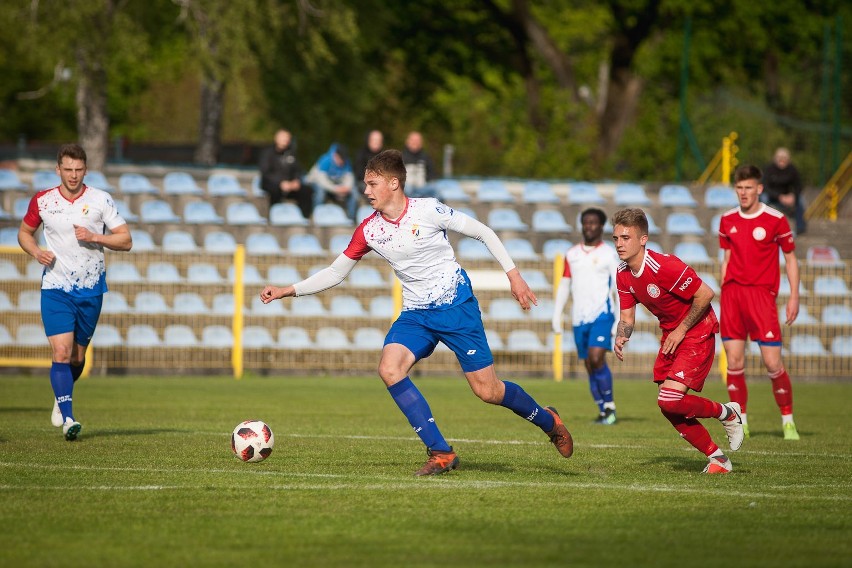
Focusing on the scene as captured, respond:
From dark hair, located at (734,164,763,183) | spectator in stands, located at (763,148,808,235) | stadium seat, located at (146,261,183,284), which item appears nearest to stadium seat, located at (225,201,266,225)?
stadium seat, located at (146,261,183,284)

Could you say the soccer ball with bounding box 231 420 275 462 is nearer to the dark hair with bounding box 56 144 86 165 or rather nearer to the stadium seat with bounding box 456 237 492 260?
the dark hair with bounding box 56 144 86 165

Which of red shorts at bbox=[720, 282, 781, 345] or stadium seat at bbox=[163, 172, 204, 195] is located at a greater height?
stadium seat at bbox=[163, 172, 204, 195]

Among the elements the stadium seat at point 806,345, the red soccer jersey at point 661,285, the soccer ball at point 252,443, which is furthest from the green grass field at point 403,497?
the stadium seat at point 806,345

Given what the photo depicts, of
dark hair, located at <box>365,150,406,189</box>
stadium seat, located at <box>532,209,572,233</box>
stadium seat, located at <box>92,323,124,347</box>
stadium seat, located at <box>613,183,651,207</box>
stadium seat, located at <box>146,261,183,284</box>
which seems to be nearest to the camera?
dark hair, located at <box>365,150,406,189</box>

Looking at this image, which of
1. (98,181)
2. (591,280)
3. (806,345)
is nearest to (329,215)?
(98,181)

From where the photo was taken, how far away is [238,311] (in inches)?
757

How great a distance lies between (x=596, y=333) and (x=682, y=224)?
10.8 metres

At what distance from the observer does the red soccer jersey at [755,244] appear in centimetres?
1133

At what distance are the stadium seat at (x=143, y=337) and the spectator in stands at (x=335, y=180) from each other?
15.6ft

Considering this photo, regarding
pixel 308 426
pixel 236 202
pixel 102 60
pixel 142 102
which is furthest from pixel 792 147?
pixel 142 102

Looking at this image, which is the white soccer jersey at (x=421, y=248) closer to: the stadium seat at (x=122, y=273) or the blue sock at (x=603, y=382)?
the blue sock at (x=603, y=382)

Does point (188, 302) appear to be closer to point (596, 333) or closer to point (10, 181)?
point (10, 181)

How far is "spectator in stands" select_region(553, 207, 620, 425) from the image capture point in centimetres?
1309

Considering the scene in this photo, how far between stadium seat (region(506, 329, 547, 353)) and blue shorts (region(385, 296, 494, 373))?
11.3 meters
